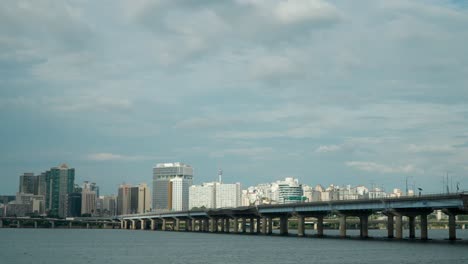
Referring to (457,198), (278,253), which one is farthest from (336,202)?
(278,253)

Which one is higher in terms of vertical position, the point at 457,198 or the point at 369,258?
the point at 457,198

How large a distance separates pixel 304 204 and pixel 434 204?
5578 cm

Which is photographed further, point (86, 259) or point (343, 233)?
point (343, 233)

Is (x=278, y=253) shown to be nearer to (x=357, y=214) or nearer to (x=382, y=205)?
(x=382, y=205)

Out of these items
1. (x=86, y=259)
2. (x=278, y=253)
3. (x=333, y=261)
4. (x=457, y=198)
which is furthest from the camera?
(x=457, y=198)

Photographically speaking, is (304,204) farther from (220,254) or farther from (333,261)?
(333,261)

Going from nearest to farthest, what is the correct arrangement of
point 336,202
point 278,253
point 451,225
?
1. point 278,253
2. point 451,225
3. point 336,202

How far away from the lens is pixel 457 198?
4631 inches

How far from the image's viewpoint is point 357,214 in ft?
533

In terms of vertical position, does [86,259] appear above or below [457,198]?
below

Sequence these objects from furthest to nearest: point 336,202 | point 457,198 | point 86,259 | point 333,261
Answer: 1. point 336,202
2. point 457,198
3. point 86,259
4. point 333,261

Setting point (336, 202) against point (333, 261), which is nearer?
point (333, 261)

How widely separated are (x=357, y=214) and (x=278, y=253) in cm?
6351

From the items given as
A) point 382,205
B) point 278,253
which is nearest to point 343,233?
point 382,205
